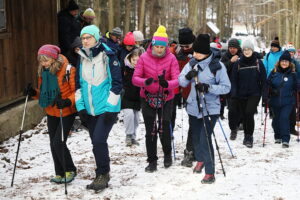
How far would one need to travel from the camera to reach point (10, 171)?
6477 millimetres

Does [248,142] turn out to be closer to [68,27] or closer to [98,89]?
[98,89]

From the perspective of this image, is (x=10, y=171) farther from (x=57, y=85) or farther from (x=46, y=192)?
(x=57, y=85)

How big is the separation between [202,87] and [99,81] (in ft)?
4.57

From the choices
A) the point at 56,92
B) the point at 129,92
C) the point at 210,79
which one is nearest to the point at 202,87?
the point at 210,79

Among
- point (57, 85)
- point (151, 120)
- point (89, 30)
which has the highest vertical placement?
point (89, 30)

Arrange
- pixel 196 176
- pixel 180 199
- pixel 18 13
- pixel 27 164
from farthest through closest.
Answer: pixel 18 13, pixel 27 164, pixel 196 176, pixel 180 199

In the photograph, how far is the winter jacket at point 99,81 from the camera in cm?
538

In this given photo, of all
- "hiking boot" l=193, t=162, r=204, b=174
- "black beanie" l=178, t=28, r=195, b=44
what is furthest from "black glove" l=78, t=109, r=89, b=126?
"black beanie" l=178, t=28, r=195, b=44

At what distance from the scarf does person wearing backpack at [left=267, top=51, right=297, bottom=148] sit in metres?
4.71

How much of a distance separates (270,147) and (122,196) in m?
4.04

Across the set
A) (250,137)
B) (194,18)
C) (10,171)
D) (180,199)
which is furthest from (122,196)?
(194,18)

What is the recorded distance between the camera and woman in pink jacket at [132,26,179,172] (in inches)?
243

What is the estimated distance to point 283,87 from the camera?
330 inches

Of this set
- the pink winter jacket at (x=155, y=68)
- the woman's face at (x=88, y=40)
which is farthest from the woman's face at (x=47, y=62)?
the pink winter jacket at (x=155, y=68)
